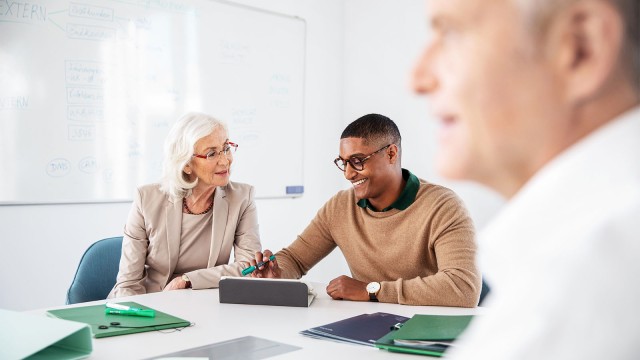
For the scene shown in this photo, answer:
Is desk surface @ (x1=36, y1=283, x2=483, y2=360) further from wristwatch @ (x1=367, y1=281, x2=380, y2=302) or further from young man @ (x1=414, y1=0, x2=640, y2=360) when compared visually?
young man @ (x1=414, y1=0, x2=640, y2=360)

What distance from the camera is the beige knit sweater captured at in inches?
72.3

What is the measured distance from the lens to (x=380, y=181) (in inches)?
90.5

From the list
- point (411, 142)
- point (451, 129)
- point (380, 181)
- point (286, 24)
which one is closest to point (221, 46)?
point (286, 24)

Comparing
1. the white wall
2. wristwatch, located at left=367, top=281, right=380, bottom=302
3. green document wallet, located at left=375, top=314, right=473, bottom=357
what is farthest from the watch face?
the white wall

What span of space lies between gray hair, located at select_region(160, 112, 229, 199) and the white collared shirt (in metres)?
2.23

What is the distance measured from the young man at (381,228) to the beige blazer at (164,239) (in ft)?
0.93

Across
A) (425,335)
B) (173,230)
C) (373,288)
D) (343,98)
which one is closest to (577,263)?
(425,335)

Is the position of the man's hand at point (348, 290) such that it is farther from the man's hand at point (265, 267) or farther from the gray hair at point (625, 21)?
the gray hair at point (625, 21)

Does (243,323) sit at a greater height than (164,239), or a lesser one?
lesser

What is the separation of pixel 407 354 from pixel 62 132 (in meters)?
2.44

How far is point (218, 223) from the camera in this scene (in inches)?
98.0

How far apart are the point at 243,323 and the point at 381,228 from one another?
2.71 feet

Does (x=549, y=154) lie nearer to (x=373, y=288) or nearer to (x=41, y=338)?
(x=41, y=338)

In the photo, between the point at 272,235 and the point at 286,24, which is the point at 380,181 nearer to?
the point at 272,235
